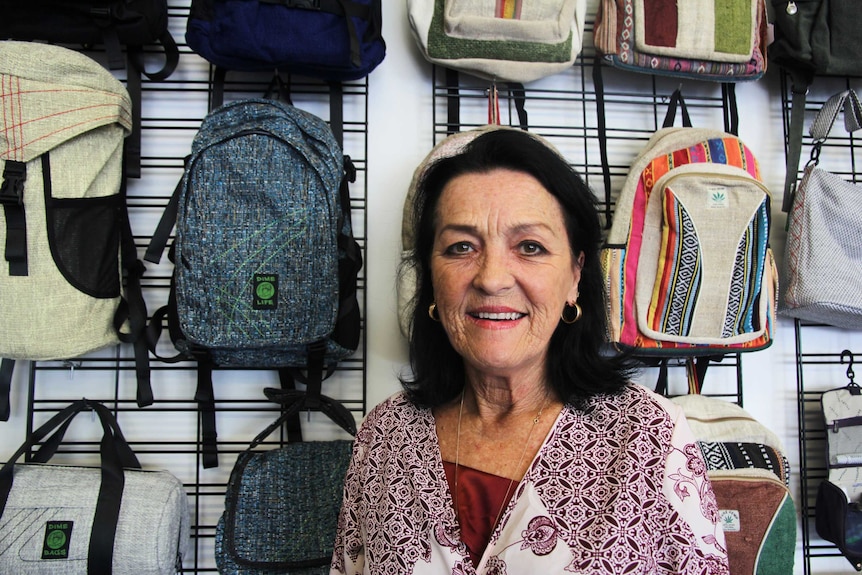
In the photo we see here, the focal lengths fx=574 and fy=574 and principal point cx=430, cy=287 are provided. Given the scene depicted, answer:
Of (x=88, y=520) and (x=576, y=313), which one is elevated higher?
(x=576, y=313)

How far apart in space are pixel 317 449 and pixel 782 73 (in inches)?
68.3

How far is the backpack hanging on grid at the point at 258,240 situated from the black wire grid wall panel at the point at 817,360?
4.56 feet

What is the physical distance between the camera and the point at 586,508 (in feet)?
2.76

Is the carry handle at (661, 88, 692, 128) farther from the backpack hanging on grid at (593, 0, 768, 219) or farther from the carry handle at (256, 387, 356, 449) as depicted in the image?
the carry handle at (256, 387, 356, 449)

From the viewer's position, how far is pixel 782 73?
1.74 metres

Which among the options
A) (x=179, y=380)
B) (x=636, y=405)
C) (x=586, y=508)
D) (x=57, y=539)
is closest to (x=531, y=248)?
(x=636, y=405)

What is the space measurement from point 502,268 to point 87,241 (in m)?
1.06

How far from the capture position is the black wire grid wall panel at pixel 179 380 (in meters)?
1.58

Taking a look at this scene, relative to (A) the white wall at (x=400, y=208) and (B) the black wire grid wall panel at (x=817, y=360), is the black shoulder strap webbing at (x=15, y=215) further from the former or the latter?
(B) the black wire grid wall panel at (x=817, y=360)

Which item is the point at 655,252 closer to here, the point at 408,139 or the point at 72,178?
the point at 408,139

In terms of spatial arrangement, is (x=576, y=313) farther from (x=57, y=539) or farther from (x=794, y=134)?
(x=57, y=539)

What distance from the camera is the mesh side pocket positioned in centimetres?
135

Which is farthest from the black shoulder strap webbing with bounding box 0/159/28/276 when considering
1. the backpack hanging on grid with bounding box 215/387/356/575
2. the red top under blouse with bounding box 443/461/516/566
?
the red top under blouse with bounding box 443/461/516/566

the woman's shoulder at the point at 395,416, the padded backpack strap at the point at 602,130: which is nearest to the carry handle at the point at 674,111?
the padded backpack strap at the point at 602,130
